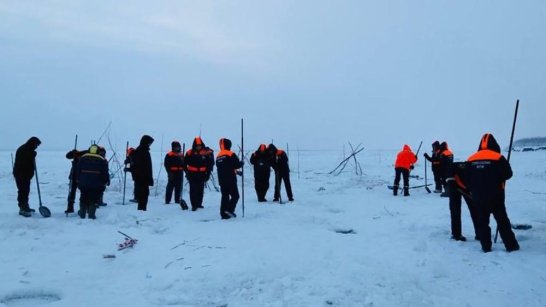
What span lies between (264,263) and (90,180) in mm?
4781

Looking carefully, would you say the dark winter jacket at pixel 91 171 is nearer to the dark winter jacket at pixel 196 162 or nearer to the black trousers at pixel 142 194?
the black trousers at pixel 142 194

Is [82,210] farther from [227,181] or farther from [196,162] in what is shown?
[227,181]

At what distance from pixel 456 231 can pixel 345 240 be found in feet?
5.41

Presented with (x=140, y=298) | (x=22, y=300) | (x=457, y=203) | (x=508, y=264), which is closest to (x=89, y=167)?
(x=22, y=300)

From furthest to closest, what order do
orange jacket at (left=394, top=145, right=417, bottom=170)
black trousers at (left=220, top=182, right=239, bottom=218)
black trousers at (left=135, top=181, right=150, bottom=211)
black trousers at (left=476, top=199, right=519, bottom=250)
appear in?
1. orange jacket at (left=394, top=145, right=417, bottom=170)
2. black trousers at (left=135, top=181, right=150, bottom=211)
3. black trousers at (left=220, top=182, right=239, bottom=218)
4. black trousers at (left=476, top=199, right=519, bottom=250)

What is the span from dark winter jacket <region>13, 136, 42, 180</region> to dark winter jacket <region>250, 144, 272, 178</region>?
17.4 ft

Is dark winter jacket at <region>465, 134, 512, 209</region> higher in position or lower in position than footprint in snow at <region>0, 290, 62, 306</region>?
higher

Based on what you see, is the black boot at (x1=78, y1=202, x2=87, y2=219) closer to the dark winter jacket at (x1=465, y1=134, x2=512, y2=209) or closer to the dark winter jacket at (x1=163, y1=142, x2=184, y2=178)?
the dark winter jacket at (x1=163, y1=142, x2=184, y2=178)

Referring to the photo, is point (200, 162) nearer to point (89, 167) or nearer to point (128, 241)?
point (89, 167)

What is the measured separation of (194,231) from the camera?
23.8ft

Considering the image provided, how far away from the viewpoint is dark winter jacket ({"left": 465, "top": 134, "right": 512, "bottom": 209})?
18.5 ft

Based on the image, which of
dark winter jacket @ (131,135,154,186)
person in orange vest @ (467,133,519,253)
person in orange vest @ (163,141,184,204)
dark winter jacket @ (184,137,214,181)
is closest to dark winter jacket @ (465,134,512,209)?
person in orange vest @ (467,133,519,253)

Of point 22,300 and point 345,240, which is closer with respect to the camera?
point 22,300

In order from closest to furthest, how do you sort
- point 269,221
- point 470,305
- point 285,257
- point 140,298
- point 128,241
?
point 470,305 < point 140,298 < point 285,257 < point 128,241 < point 269,221
